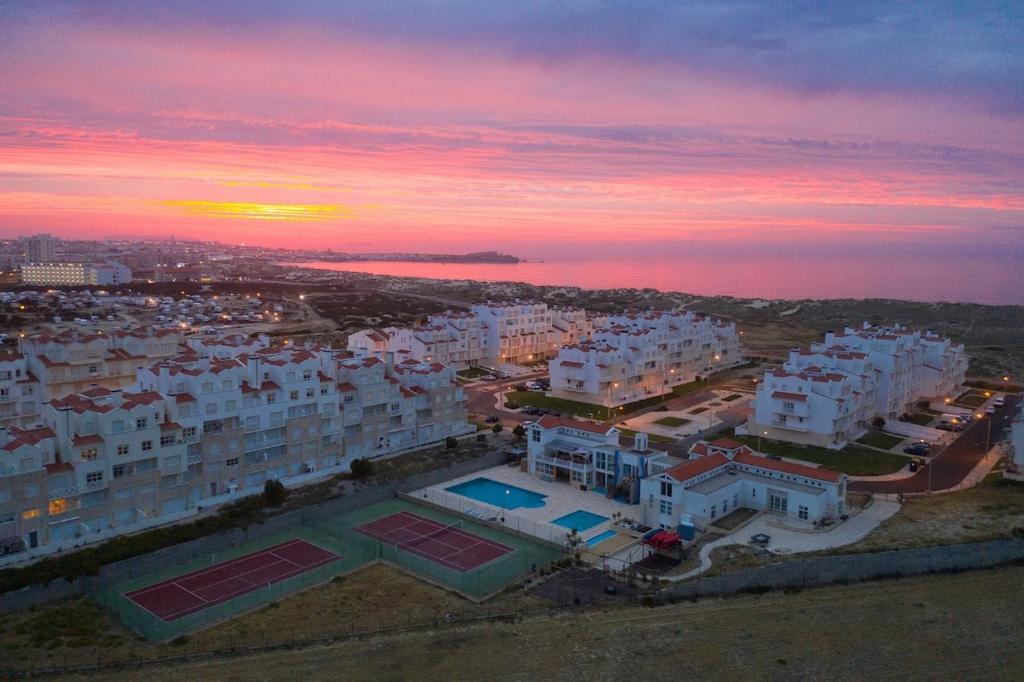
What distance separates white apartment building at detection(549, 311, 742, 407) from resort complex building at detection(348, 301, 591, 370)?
7.70m

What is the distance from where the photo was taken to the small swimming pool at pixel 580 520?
2973 cm

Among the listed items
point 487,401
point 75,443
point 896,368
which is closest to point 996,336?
point 896,368

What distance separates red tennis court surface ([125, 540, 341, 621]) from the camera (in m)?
23.4

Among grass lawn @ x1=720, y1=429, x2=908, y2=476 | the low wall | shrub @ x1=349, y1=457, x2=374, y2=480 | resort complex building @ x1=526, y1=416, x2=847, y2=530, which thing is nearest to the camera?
the low wall

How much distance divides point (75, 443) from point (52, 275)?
467 ft

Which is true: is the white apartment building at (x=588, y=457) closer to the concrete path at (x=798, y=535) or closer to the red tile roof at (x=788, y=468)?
the red tile roof at (x=788, y=468)

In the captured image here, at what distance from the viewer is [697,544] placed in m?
27.1

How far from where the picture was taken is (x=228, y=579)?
25250 mm

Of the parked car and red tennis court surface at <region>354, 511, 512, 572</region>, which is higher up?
the parked car

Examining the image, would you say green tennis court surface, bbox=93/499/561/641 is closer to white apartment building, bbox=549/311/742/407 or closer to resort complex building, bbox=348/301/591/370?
white apartment building, bbox=549/311/742/407

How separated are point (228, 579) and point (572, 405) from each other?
95.0 feet

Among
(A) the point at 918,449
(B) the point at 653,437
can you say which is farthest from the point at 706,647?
(A) the point at 918,449

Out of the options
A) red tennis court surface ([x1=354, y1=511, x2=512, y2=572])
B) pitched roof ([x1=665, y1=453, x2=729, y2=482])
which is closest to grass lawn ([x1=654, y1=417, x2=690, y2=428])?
pitched roof ([x1=665, y1=453, x2=729, y2=482])

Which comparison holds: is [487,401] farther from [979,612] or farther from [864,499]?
[979,612]
